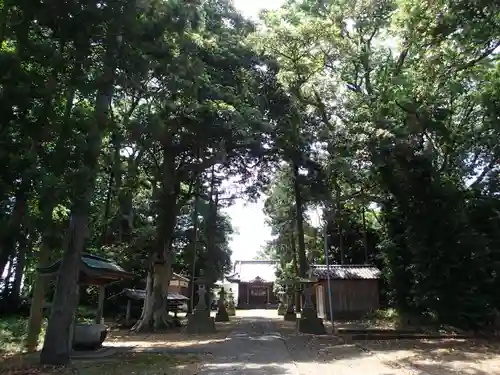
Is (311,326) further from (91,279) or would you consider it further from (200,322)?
(91,279)

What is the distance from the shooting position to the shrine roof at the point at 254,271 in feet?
151

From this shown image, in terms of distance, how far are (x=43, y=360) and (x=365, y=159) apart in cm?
1347

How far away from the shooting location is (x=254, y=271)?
49.2 meters

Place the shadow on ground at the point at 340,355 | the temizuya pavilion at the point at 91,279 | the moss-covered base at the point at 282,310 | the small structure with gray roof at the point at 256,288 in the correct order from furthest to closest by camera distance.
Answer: the small structure with gray roof at the point at 256,288
the moss-covered base at the point at 282,310
the temizuya pavilion at the point at 91,279
the shadow on ground at the point at 340,355

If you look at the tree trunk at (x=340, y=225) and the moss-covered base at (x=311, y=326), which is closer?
the moss-covered base at (x=311, y=326)

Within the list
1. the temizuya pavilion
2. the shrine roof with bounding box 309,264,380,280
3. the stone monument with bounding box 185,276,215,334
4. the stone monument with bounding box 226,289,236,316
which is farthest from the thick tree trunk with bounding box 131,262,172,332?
the stone monument with bounding box 226,289,236,316

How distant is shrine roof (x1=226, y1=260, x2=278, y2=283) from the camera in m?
46.2

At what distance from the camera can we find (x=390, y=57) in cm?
1889

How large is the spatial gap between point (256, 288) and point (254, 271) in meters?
1.91

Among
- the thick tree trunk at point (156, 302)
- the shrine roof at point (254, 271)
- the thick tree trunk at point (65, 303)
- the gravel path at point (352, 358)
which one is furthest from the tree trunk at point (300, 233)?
the shrine roof at point (254, 271)

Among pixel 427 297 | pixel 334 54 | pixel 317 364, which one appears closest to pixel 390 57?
pixel 334 54

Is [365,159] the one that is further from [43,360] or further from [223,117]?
[43,360]

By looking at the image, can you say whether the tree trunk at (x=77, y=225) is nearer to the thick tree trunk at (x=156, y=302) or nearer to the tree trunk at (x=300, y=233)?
the thick tree trunk at (x=156, y=302)

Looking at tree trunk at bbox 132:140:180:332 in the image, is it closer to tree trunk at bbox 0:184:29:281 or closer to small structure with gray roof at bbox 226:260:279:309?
tree trunk at bbox 0:184:29:281
